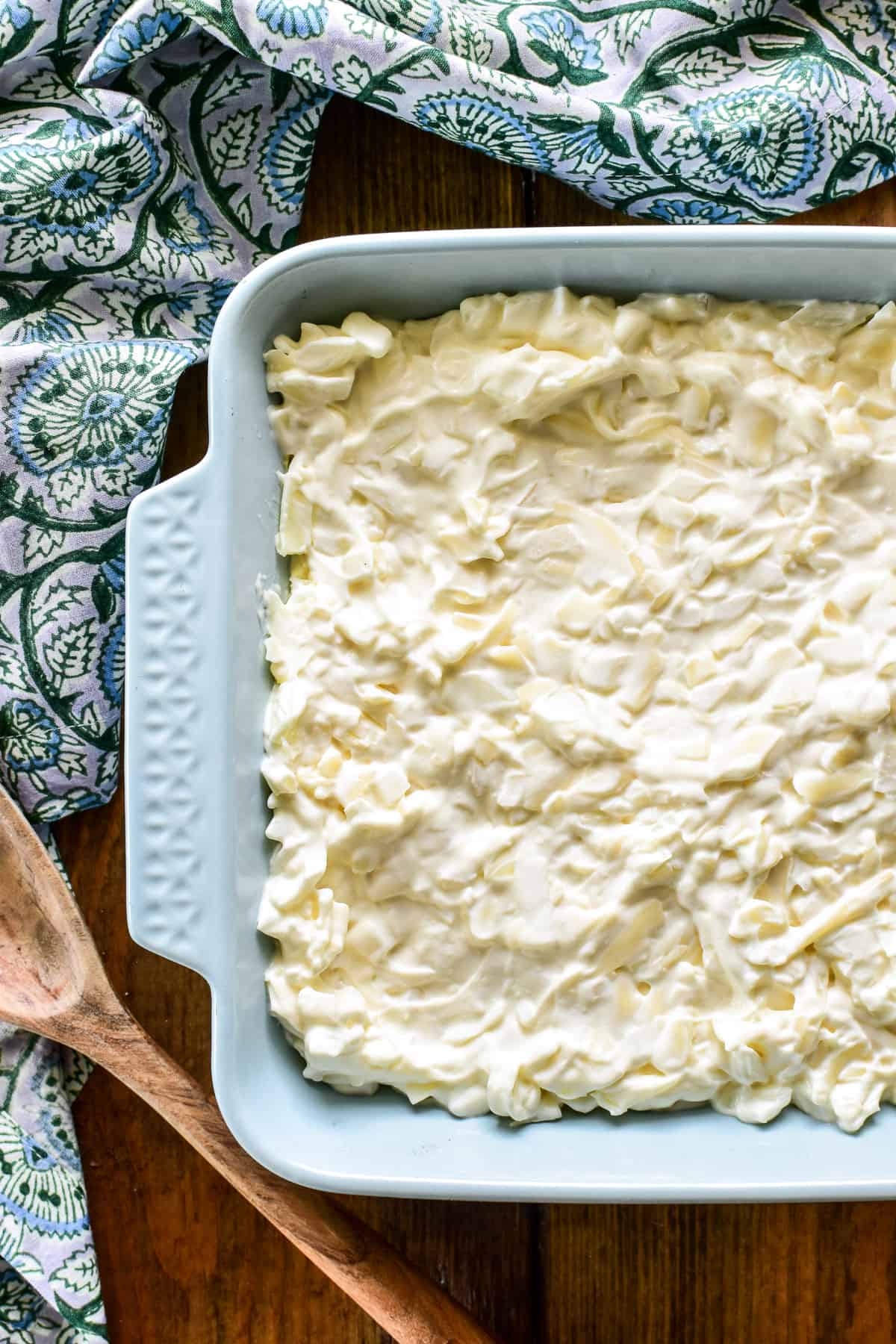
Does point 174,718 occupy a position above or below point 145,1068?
above

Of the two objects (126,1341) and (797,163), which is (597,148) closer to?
(797,163)

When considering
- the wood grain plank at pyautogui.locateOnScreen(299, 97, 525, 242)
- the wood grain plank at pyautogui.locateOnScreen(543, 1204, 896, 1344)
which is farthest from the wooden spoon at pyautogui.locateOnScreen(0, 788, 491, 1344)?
the wood grain plank at pyautogui.locateOnScreen(299, 97, 525, 242)

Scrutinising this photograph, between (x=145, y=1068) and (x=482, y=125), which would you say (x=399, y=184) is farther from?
(x=145, y=1068)

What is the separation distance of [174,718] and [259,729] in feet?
0.28

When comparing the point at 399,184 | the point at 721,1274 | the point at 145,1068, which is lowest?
the point at 721,1274

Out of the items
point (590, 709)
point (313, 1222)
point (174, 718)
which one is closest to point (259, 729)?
point (174, 718)

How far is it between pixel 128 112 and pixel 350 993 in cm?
88

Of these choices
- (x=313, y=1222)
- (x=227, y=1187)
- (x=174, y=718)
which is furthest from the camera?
(x=227, y=1187)

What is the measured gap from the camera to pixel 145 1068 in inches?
46.8

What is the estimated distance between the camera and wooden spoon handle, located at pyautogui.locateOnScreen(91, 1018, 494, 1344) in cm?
116

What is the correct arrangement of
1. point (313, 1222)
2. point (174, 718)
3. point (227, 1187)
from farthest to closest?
point (227, 1187) < point (313, 1222) < point (174, 718)

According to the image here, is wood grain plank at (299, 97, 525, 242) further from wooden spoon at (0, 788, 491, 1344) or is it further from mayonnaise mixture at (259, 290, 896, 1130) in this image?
wooden spoon at (0, 788, 491, 1344)

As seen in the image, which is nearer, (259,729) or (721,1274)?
(259,729)

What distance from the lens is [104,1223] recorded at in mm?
1278
